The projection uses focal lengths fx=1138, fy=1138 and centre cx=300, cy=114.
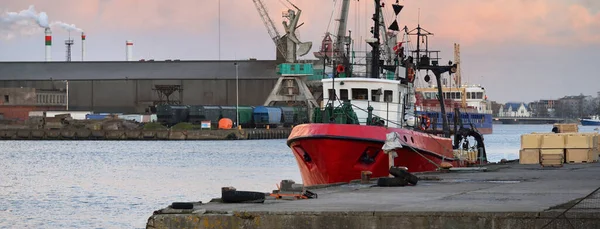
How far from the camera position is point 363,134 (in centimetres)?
2964

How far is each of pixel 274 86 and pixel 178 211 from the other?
124230mm

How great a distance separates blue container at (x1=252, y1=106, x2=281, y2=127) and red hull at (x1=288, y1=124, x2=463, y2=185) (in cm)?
9197

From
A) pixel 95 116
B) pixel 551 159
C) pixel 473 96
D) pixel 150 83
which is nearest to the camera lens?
pixel 551 159

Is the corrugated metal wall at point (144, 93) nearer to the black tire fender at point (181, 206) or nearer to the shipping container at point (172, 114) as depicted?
the shipping container at point (172, 114)

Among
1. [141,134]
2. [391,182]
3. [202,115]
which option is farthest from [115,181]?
→ [202,115]

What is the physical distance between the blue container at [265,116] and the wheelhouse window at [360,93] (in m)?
89.4

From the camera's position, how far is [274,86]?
139m

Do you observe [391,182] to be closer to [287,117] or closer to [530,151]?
[530,151]

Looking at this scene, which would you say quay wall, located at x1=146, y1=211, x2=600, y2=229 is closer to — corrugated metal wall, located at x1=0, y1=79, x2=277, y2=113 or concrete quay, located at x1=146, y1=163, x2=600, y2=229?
concrete quay, located at x1=146, y1=163, x2=600, y2=229

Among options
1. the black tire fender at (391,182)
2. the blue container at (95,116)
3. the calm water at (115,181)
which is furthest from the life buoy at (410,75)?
the blue container at (95,116)

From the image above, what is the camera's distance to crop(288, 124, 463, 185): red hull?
29656 mm

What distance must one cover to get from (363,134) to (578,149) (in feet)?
28.9

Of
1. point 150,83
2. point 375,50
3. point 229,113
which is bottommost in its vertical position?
point 229,113

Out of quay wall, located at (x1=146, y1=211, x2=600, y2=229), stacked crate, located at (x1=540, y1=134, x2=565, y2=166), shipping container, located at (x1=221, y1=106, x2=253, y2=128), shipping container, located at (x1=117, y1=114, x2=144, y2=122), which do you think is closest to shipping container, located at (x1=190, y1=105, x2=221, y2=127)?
shipping container, located at (x1=221, y1=106, x2=253, y2=128)
